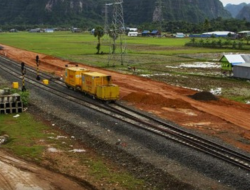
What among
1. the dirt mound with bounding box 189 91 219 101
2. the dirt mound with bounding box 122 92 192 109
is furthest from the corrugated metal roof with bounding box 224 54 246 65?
the dirt mound with bounding box 122 92 192 109

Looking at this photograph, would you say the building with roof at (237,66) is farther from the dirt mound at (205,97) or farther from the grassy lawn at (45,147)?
the grassy lawn at (45,147)

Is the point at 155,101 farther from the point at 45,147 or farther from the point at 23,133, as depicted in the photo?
the point at 45,147

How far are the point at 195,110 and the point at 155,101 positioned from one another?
3.87m

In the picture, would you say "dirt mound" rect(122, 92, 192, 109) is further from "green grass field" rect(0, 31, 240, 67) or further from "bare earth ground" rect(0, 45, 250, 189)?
"green grass field" rect(0, 31, 240, 67)

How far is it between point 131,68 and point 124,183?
136 feet

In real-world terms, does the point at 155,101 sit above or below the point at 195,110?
above

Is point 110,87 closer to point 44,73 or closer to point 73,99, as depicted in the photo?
point 73,99

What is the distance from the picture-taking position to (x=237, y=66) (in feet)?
152

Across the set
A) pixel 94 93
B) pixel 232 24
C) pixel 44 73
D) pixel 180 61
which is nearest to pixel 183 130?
pixel 94 93

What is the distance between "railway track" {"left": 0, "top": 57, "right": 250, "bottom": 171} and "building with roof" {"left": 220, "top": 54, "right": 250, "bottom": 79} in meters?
20.7

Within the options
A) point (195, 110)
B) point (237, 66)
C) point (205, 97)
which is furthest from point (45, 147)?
point (237, 66)

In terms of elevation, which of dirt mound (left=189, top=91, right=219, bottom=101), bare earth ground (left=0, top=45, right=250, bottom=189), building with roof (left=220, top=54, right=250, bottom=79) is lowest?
bare earth ground (left=0, top=45, right=250, bottom=189)

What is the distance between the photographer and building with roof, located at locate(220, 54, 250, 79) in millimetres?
45594

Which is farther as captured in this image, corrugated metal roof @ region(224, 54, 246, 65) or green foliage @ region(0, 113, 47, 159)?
corrugated metal roof @ region(224, 54, 246, 65)
